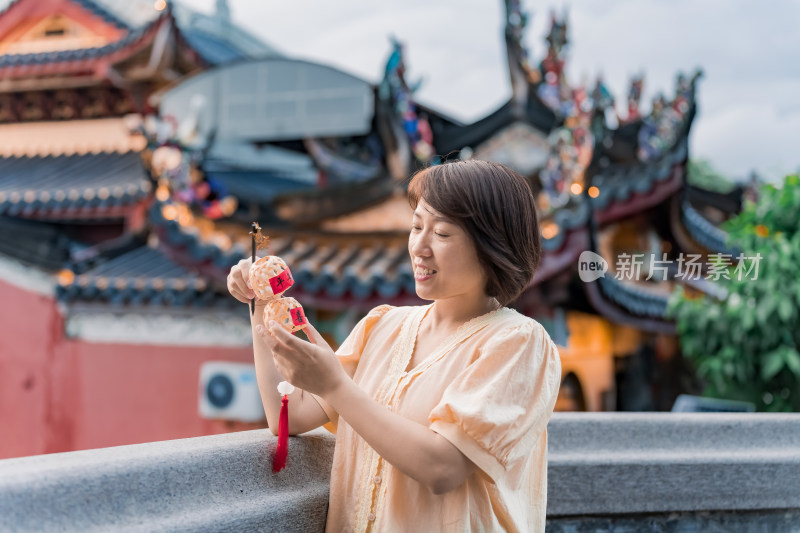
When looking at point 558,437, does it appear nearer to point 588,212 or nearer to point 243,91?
point 588,212

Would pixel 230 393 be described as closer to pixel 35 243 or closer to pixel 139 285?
pixel 139 285

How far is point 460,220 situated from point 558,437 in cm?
97

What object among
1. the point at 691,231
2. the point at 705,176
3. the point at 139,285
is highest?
the point at 139,285

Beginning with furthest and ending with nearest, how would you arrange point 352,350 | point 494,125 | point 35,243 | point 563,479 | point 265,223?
point 35,243, point 494,125, point 265,223, point 563,479, point 352,350

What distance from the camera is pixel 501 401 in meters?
1.30

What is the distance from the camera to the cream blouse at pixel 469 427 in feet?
4.26

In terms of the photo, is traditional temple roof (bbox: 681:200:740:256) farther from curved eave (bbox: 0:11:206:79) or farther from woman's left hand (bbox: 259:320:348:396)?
woman's left hand (bbox: 259:320:348:396)

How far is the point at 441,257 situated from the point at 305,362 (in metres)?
0.33

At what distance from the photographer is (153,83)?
944 centimetres

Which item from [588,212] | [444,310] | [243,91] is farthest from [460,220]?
[243,91]

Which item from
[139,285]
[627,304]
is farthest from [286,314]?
[139,285]

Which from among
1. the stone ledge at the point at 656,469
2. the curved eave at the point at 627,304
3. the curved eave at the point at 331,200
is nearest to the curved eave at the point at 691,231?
the curved eave at the point at 627,304

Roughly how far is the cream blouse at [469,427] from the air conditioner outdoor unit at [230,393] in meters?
4.94

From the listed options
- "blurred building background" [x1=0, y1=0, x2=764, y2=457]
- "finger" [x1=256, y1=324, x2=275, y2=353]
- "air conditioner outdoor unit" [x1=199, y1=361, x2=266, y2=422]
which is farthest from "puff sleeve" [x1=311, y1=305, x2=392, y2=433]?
"air conditioner outdoor unit" [x1=199, y1=361, x2=266, y2=422]
